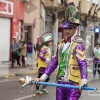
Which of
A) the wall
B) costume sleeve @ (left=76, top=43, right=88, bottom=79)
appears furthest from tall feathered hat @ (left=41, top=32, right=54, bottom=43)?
the wall

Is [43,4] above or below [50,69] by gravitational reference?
above

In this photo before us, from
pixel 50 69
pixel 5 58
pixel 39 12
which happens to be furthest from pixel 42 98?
pixel 39 12

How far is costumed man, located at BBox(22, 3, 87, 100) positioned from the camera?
4.97 m

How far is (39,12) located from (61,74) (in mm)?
22674

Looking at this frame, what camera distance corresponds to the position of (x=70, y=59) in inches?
199

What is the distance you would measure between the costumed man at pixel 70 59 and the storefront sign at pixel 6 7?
59.6 ft

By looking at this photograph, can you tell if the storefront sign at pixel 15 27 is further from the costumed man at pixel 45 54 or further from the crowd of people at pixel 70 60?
the crowd of people at pixel 70 60

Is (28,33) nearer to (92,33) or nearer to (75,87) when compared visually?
(92,33)

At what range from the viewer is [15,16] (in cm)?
2420

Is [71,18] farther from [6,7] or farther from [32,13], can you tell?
[32,13]

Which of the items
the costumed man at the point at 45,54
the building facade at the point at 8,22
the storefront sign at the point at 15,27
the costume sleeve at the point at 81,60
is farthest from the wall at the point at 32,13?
the costume sleeve at the point at 81,60

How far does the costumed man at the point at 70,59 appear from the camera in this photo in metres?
4.97

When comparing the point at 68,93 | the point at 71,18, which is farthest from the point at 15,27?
the point at 68,93

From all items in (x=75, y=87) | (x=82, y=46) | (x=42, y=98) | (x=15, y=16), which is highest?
(x=15, y=16)
